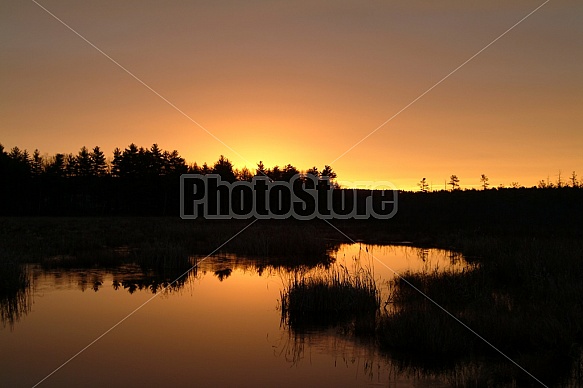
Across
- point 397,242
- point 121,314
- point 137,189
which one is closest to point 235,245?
point 397,242

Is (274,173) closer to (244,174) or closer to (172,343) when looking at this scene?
(244,174)

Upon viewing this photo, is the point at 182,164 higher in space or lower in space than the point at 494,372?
higher

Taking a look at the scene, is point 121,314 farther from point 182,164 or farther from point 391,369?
point 182,164

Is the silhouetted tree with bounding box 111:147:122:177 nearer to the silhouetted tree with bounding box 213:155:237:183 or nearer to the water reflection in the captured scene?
the silhouetted tree with bounding box 213:155:237:183

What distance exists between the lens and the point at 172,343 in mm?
10195

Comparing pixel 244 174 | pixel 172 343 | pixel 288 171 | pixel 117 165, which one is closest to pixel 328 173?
pixel 288 171

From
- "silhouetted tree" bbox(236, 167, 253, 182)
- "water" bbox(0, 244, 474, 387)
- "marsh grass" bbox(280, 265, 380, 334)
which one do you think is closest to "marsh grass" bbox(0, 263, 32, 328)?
A: "water" bbox(0, 244, 474, 387)

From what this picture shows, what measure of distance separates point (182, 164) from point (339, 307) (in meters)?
59.7

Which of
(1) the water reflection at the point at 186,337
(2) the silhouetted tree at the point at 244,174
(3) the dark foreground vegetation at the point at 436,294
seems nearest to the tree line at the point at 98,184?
(2) the silhouetted tree at the point at 244,174

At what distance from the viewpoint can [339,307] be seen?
1233 cm

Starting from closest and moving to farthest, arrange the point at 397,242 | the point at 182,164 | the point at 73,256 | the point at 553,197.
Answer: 1. the point at 73,256
2. the point at 397,242
3. the point at 553,197
4. the point at 182,164

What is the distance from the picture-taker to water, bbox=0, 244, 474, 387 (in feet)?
26.8

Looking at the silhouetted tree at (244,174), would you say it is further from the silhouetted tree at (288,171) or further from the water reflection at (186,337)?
the water reflection at (186,337)

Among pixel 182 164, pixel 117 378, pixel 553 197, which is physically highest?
pixel 182 164
